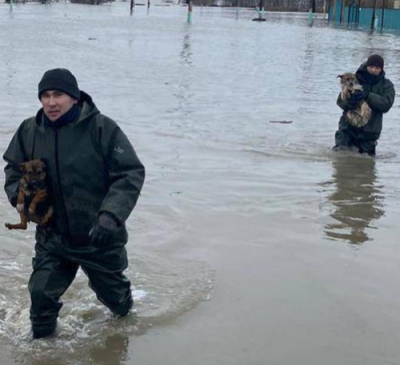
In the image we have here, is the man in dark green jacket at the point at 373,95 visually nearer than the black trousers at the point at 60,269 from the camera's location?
No

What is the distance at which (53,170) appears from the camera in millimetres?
4473

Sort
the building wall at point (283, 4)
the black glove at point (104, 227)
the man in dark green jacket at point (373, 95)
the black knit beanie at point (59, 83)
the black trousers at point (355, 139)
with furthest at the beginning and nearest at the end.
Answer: the building wall at point (283, 4)
the black trousers at point (355, 139)
the man in dark green jacket at point (373, 95)
the black knit beanie at point (59, 83)
the black glove at point (104, 227)

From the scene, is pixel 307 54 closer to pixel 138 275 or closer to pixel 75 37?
pixel 75 37

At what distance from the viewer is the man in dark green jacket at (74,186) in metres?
4.39

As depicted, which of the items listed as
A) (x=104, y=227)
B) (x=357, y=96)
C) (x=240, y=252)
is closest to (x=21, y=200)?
(x=104, y=227)

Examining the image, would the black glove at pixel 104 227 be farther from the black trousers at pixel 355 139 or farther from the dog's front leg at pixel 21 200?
the black trousers at pixel 355 139

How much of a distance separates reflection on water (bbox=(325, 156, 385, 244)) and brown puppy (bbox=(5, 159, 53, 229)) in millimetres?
3135

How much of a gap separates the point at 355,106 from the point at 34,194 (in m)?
6.37

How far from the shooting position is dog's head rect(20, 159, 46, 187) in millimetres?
4406

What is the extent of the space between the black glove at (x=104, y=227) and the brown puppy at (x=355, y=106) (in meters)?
6.25

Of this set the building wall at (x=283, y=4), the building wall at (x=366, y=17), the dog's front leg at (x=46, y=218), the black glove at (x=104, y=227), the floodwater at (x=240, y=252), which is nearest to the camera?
the black glove at (x=104, y=227)

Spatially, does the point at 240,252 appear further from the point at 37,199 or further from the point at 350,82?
the point at 350,82

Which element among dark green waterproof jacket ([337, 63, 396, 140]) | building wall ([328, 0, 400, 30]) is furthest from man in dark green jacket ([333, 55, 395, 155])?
building wall ([328, 0, 400, 30])

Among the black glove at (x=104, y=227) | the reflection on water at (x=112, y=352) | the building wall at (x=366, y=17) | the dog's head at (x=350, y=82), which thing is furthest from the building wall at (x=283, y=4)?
the black glove at (x=104, y=227)
